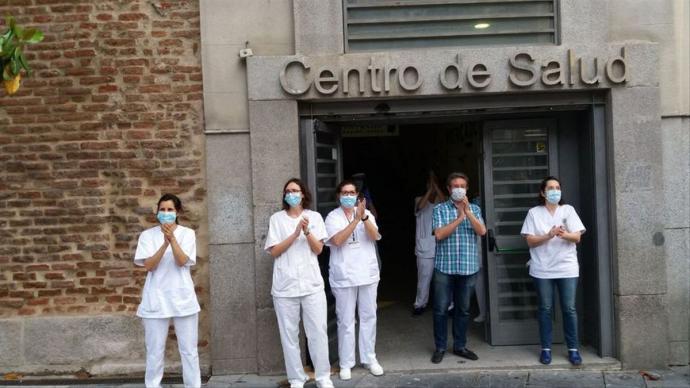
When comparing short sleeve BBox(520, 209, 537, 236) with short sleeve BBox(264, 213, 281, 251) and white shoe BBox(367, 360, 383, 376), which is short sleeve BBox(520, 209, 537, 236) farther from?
short sleeve BBox(264, 213, 281, 251)

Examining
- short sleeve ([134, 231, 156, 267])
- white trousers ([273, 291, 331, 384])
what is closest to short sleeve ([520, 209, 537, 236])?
white trousers ([273, 291, 331, 384])

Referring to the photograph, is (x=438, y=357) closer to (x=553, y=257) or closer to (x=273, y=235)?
(x=553, y=257)

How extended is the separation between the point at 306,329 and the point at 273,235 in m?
0.91

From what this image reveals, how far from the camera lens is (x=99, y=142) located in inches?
265

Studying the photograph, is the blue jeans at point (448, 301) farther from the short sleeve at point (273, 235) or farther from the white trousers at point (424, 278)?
the short sleeve at point (273, 235)

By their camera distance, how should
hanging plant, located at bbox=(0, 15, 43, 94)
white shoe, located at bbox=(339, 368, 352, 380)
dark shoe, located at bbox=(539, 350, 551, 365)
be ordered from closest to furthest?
hanging plant, located at bbox=(0, 15, 43, 94) → white shoe, located at bbox=(339, 368, 352, 380) → dark shoe, located at bbox=(539, 350, 551, 365)

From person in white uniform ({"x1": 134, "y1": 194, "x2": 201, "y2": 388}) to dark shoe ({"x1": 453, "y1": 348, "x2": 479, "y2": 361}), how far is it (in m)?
2.70

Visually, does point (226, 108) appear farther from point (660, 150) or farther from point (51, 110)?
point (660, 150)

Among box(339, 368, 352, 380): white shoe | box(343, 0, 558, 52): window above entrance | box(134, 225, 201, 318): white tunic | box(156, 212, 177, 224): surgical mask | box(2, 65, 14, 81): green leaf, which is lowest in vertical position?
box(339, 368, 352, 380): white shoe

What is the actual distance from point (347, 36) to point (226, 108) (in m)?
1.39

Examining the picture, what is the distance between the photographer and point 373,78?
6590 millimetres

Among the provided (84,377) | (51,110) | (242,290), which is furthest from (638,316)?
(51,110)

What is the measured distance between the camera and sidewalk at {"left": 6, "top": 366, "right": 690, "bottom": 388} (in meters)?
6.25

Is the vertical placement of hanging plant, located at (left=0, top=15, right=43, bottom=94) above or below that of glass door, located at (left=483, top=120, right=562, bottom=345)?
above
